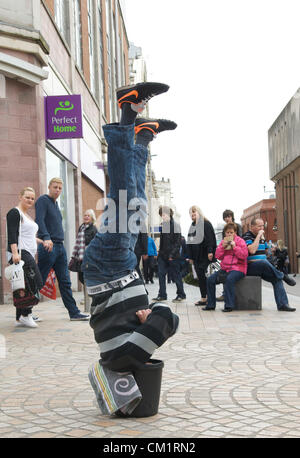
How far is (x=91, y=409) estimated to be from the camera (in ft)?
12.2

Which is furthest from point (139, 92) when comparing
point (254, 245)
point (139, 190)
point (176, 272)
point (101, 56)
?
point (101, 56)

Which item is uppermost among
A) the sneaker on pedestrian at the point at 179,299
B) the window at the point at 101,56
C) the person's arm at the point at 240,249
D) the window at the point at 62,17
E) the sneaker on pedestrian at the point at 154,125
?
the window at the point at 101,56

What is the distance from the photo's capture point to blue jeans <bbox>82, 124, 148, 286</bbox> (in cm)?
331

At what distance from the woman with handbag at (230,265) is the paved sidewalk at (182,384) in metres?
1.31

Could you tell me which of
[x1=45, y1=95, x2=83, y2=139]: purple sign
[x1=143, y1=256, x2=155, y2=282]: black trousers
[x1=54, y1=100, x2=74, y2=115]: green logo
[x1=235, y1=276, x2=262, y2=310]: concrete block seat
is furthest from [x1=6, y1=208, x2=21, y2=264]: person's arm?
[x1=143, y1=256, x2=155, y2=282]: black trousers

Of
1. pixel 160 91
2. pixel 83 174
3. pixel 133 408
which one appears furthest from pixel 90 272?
pixel 83 174

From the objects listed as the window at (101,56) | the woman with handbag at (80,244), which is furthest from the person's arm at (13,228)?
the window at (101,56)

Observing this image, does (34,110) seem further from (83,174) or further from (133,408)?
(133,408)

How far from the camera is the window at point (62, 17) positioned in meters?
14.8

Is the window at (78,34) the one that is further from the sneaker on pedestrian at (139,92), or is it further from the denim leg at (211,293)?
→ the sneaker on pedestrian at (139,92)

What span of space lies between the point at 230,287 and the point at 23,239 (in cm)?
328

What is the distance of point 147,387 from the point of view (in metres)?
3.49

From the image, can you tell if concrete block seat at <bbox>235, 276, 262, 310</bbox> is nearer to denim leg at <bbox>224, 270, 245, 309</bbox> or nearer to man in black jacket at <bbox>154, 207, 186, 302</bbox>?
denim leg at <bbox>224, 270, 245, 309</bbox>
